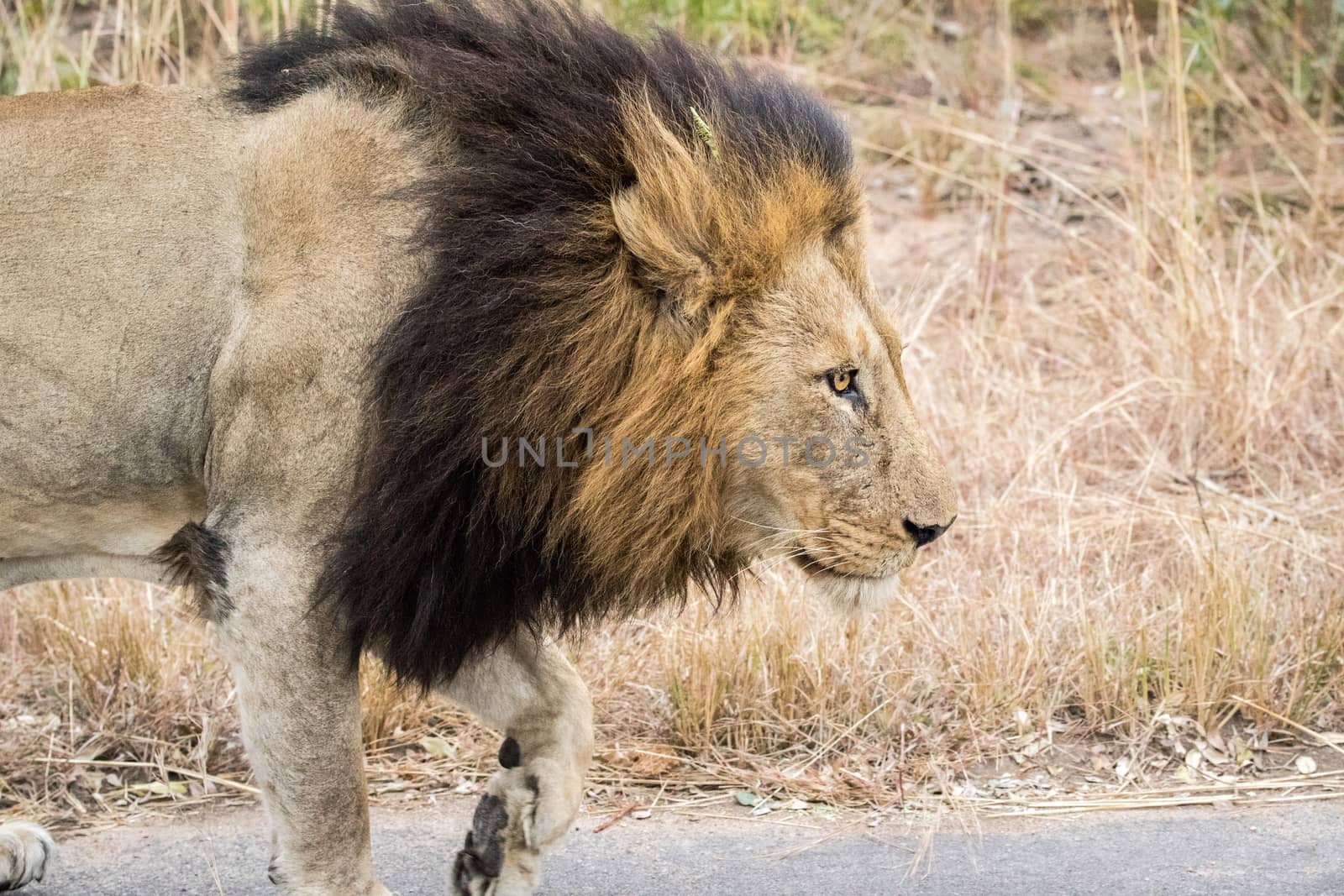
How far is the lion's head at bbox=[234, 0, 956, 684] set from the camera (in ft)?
8.16

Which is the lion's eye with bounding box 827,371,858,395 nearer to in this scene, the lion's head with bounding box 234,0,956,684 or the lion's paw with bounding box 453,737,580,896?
the lion's head with bounding box 234,0,956,684

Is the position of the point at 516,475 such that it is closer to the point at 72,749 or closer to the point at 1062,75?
the point at 72,749

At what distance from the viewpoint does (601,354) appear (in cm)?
253

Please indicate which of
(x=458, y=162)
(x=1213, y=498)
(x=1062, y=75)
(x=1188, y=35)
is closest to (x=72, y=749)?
(x=458, y=162)

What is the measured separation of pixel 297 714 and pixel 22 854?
85 cm

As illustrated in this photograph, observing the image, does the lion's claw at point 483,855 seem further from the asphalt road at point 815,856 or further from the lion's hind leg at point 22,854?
the lion's hind leg at point 22,854

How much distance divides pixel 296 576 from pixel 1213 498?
3.38m

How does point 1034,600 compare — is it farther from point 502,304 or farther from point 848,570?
point 502,304

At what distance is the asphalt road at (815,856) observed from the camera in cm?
292

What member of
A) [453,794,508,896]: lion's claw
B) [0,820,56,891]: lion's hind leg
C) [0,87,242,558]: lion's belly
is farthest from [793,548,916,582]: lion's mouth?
[0,820,56,891]: lion's hind leg

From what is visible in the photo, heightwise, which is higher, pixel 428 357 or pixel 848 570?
pixel 428 357

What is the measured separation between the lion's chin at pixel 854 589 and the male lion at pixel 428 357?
2 cm

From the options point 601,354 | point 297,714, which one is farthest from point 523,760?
point 601,354

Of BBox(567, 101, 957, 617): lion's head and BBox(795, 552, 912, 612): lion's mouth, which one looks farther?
BBox(795, 552, 912, 612): lion's mouth
